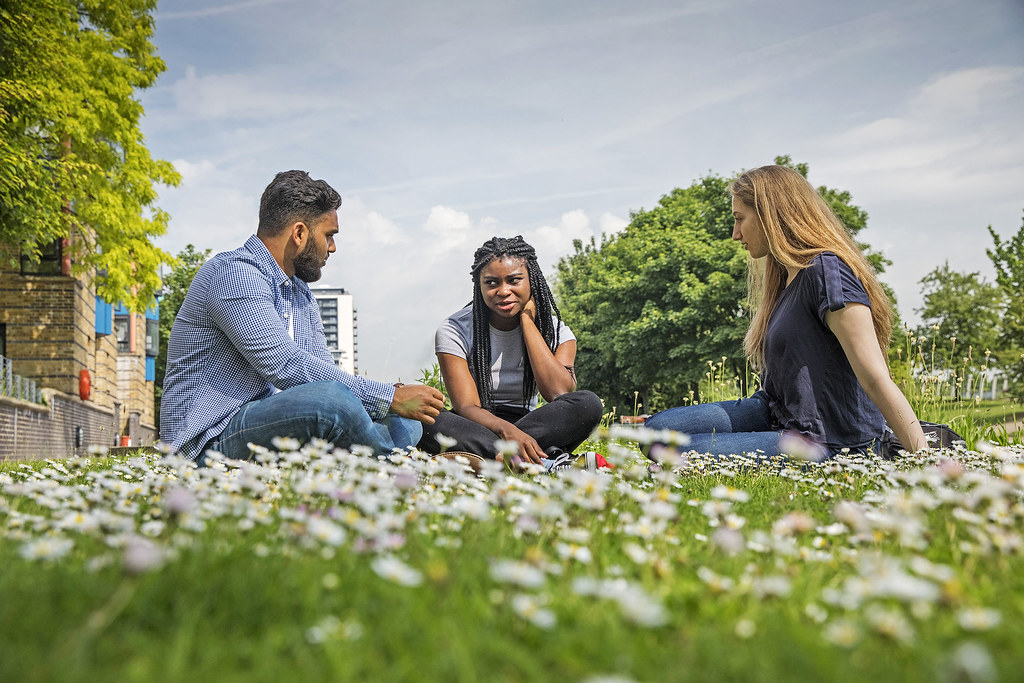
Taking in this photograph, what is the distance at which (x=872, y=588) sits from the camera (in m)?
1.36

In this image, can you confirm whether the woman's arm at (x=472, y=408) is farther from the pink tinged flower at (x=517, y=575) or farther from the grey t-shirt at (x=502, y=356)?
the pink tinged flower at (x=517, y=575)

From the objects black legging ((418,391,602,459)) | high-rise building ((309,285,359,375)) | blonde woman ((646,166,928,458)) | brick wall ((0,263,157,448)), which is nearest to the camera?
blonde woman ((646,166,928,458))

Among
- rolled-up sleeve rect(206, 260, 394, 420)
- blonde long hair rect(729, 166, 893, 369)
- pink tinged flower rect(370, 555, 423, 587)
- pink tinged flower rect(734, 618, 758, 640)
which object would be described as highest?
blonde long hair rect(729, 166, 893, 369)

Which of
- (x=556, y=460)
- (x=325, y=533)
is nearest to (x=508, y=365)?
(x=556, y=460)

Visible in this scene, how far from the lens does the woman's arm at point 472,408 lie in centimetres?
444

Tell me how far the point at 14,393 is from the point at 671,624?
18.4m

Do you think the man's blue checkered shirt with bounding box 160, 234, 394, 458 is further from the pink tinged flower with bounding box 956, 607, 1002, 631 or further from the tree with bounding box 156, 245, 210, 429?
the tree with bounding box 156, 245, 210, 429

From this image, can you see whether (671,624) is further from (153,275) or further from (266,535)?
(153,275)

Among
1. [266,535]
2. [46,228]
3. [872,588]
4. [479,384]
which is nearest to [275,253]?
[479,384]

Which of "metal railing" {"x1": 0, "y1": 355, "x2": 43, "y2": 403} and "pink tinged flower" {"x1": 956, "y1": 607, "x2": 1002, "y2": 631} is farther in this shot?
"metal railing" {"x1": 0, "y1": 355, "x2": 43, "y2": 403}

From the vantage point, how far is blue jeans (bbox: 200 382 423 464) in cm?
389

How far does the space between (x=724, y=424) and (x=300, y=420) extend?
283cm

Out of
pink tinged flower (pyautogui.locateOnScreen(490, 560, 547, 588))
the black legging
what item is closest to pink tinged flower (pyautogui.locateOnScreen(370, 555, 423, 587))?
pink tinged flower (pyautogui.locateOnScreen(490, 560, 547, 588))

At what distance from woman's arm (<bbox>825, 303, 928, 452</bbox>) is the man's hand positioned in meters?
2.28
